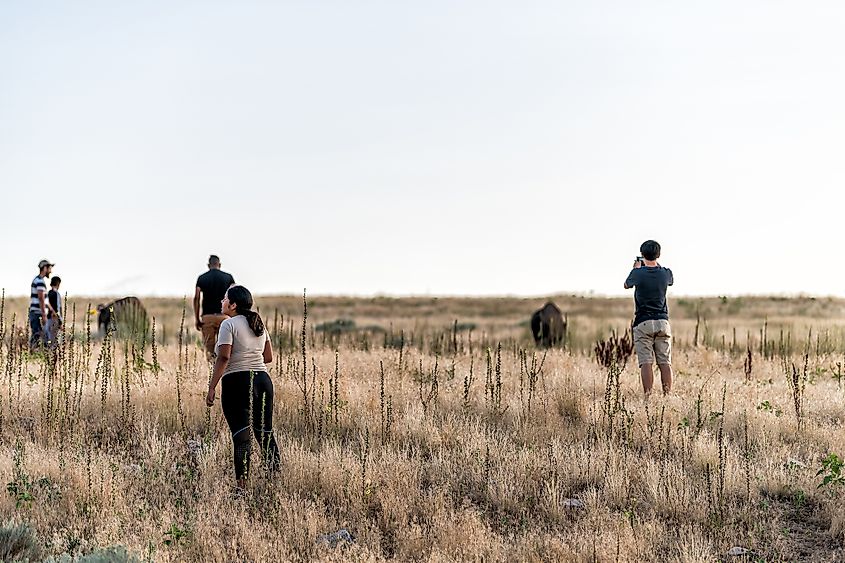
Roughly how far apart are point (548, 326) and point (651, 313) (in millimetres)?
9252

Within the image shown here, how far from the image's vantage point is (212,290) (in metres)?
11.7

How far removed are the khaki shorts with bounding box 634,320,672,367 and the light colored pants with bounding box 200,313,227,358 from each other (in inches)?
225

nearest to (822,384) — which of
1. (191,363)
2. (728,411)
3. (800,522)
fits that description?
(728,411)

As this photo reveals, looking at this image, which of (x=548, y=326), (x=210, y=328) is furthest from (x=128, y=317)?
(x=548, y=326)

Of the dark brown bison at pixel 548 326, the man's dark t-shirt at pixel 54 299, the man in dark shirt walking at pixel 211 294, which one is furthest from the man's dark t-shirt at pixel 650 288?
the man's dark t-shirt at pixel 54 299

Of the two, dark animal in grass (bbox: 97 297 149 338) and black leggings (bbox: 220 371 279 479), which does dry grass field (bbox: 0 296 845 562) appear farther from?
dark animal in grass (bbox: 97 297 149 338)

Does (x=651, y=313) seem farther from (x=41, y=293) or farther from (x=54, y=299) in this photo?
(x=54, y=299)

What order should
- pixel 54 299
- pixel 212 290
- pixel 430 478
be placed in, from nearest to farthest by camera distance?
1. pixel 430 478
2. pixel 212 290
3. pixel 54 299

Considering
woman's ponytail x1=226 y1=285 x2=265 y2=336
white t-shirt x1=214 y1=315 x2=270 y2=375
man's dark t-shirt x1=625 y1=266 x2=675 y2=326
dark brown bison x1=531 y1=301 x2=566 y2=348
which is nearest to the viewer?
white t-shirt x1=214 y1=315 x2=270 y2=375

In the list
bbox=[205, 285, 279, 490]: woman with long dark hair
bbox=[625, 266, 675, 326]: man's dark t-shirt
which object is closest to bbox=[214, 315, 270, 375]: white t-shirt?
bbox=[205, 285, 279, 490]: woman with long dark hair

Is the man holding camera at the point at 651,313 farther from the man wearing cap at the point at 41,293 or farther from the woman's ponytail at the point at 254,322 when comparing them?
the man wearing cap at the point at 41,293

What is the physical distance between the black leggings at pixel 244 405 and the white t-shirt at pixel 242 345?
0.06m

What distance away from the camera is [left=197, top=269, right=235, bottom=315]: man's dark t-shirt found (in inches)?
460

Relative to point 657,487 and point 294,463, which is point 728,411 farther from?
point 294,463
